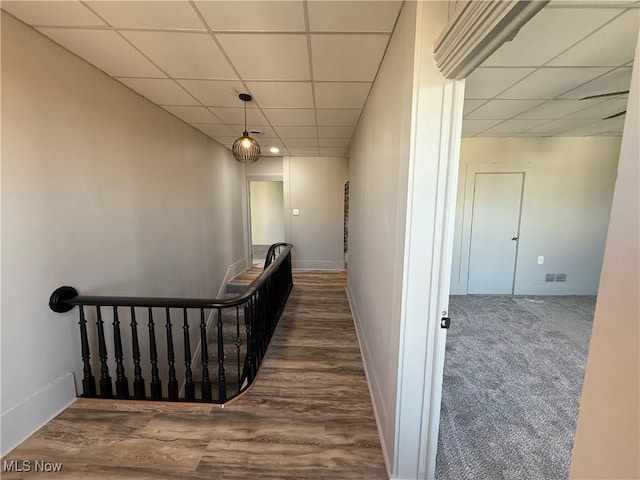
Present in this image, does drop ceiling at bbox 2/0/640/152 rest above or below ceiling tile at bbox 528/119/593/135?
below

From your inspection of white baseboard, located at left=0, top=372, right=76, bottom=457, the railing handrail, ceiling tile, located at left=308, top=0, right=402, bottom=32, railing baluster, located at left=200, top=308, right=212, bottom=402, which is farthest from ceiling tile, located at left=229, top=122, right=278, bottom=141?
white baseboard, located at left=0, top=372, right=76, bottom=457

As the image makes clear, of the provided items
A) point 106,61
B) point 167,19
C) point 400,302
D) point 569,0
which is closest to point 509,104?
point 569,0

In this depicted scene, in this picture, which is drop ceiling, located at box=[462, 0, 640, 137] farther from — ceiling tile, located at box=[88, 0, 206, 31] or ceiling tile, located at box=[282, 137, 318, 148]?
ceiling tile, located at box=[282, 137, 318, 148]

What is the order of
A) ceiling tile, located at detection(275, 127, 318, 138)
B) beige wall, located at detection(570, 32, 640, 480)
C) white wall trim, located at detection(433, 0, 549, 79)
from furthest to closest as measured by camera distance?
ceiling tile, located at detection(275, 127, 318, 138), white wall trim, located at detection(433, 0, 549, 79), beige wall, located at detection(570, 32, 640, 480)

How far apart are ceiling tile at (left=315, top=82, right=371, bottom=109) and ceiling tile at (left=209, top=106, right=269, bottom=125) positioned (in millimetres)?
748

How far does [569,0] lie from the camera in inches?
48.6

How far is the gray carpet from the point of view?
1.49 metres

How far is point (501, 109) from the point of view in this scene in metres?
2.75

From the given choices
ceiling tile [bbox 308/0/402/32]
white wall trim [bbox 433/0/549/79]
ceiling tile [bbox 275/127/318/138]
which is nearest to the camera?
white wall trim [bbox 433/0/549/79]

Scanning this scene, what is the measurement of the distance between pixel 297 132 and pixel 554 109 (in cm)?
296

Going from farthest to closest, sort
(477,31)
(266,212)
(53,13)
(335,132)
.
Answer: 1. (266,212)
2. (335,132)
3. (53,13)
4. (477,31)

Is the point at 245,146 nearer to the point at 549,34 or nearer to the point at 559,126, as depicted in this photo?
the point at 549,34

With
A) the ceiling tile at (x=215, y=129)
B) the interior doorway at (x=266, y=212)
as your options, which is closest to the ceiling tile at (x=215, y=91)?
the ceiling tile at (x=215, y=129)

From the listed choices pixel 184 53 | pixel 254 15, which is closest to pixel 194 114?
pixel 184 53
